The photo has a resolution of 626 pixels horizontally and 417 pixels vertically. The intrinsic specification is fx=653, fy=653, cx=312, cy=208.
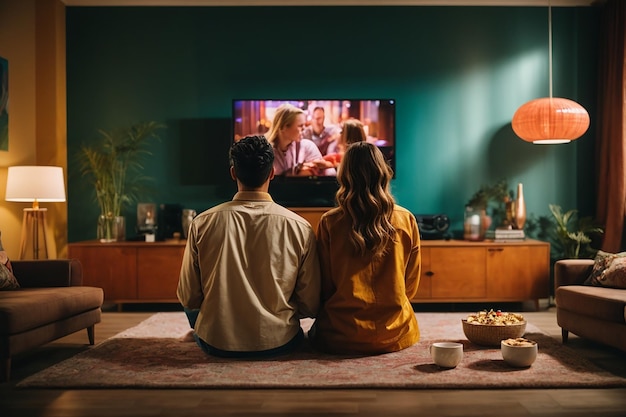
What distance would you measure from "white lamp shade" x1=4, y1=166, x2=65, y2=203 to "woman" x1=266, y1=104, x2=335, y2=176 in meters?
1.68

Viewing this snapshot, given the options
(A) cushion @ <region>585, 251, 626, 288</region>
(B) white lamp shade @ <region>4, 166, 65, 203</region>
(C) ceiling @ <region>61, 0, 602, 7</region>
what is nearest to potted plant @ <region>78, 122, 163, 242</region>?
(B) white lamp shade @ <region>4, 166, 65, 203</region>

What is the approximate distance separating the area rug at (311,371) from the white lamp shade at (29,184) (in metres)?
1.65

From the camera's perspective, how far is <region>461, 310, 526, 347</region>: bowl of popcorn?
3221 millimetres

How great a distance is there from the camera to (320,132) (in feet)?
17.1

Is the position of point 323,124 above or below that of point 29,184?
above

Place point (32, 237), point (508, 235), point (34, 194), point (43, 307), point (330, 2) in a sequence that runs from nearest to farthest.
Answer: point (43, 307)
point (34, 194)
point (32, 237)
point (508, 235)
point (330, 2)

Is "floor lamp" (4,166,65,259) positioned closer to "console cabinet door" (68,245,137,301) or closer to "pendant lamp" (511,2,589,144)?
"console cabinet door" (68,245,137,301)

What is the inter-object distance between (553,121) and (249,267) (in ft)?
9.95

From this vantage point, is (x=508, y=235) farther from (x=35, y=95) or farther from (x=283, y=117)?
(x=35, y=95)

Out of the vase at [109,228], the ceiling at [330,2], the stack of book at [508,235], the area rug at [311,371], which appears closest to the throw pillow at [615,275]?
the area rug at [311,371]

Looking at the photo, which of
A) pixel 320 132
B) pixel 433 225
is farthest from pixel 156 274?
pixel 433 225

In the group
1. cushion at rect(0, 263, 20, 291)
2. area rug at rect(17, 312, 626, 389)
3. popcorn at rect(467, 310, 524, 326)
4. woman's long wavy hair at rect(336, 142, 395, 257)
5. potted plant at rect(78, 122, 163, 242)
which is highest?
potted plant at rect(78, 122, 163, 242)

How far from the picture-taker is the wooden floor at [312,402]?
2.37 meters

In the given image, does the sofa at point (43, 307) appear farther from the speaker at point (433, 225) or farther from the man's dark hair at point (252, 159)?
the speaker at point (433, 225)
